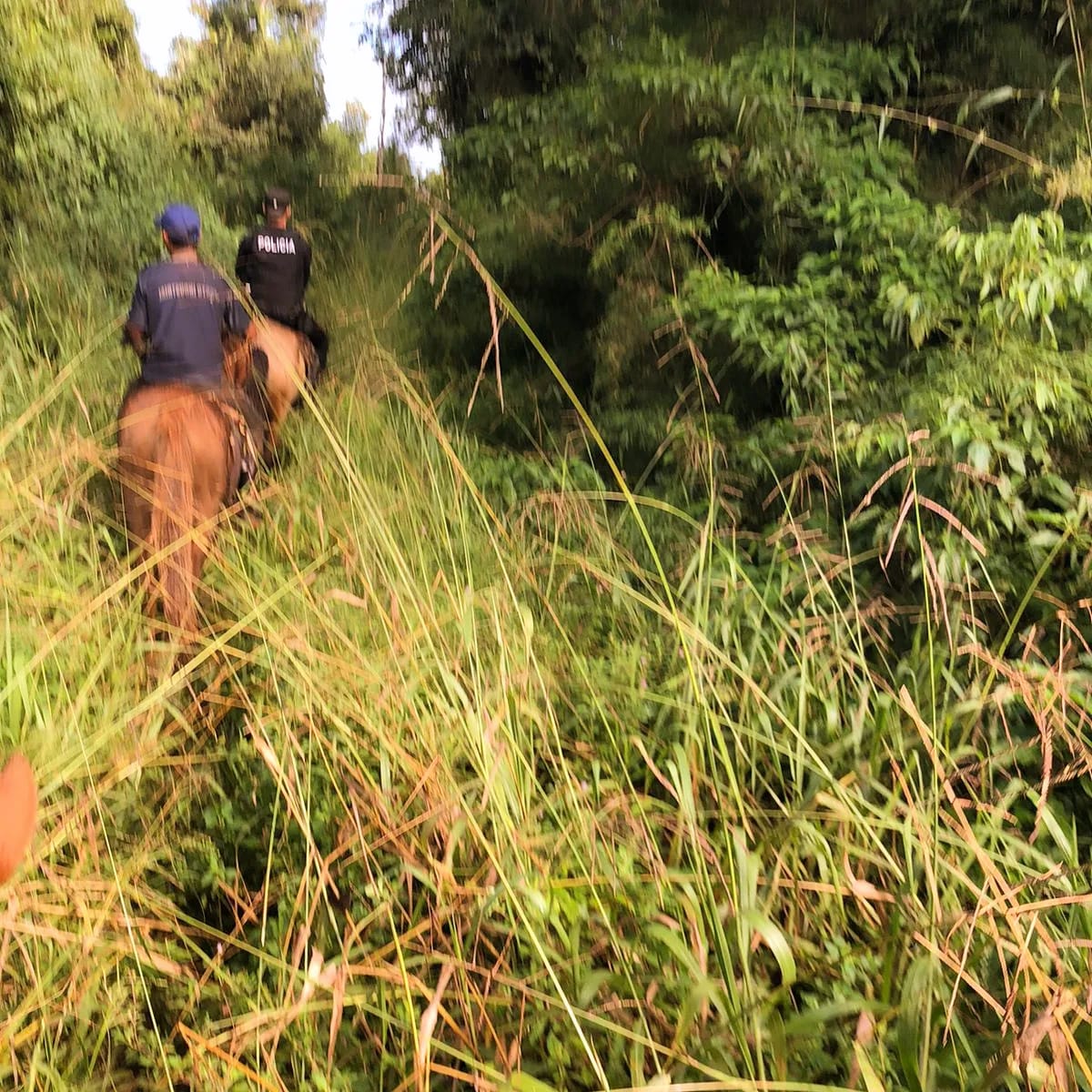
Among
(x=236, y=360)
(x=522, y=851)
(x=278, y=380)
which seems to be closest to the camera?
(x=522, y=851)

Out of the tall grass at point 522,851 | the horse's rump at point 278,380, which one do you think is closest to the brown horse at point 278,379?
the horse's rump at point 278,380

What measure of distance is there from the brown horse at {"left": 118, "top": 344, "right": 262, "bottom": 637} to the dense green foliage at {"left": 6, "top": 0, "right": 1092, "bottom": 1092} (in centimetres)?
15

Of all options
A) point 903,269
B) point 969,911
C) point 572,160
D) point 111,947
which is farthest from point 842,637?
point 572,160

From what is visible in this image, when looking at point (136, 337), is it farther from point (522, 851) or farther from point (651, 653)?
point (522, 851)

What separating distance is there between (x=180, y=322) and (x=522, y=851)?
8.45 feet

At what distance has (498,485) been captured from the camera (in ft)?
12.1

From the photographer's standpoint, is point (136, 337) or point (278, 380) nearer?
point (136, 337)

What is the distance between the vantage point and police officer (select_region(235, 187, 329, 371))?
164 inches

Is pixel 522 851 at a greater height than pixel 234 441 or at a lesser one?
lesser

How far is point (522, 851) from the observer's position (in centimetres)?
146

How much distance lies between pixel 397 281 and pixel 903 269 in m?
4.83

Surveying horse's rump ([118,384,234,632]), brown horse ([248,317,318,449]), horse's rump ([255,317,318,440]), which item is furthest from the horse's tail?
horse's rump ([255,317,318,440])

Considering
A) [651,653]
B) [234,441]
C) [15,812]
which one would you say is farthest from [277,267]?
[15,812]

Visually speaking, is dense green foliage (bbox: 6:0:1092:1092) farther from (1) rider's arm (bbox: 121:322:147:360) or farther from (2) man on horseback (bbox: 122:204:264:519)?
(1) rider's arm (bbox: 121:322:147:360)
